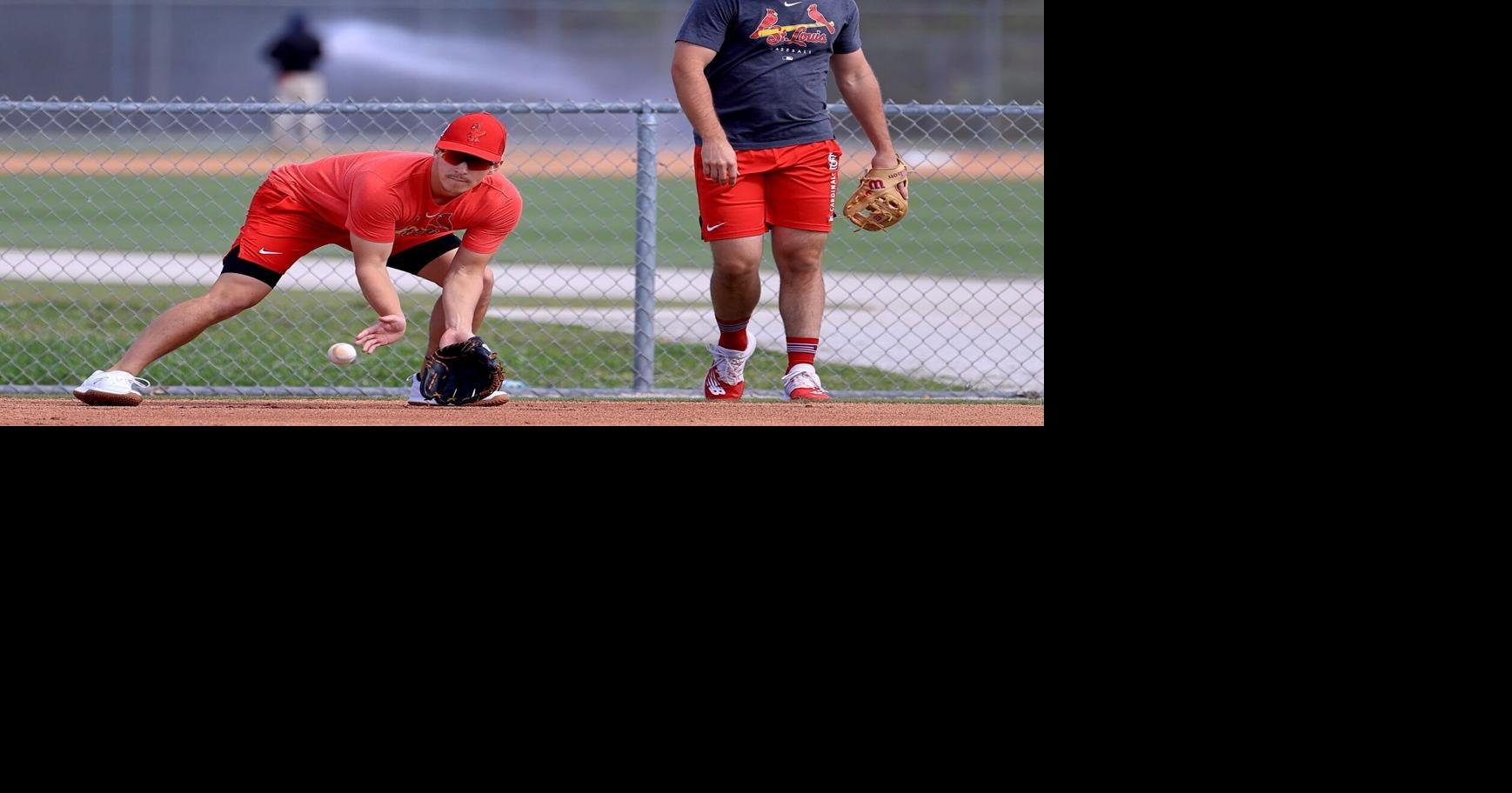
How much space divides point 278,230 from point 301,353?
2712 millimetres

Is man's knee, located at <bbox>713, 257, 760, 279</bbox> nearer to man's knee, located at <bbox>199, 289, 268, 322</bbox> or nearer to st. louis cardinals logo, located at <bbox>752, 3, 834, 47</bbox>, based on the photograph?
st. louis cardinals logo, located at <bbox>752, 3, 834, 47</bbox>

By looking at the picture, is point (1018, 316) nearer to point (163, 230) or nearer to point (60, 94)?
point (163, 230)

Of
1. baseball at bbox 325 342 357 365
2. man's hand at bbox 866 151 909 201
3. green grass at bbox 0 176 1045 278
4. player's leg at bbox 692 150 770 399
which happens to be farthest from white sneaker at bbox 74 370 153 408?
green grass at bbox 0 176 1045 278

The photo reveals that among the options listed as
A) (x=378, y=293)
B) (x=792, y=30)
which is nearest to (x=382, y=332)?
(x=378, y=293)

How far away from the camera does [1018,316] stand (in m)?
9.98

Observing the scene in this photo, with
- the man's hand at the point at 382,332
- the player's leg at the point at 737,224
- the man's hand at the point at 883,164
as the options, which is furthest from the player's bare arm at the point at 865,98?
the man's hand at the point at 382,332

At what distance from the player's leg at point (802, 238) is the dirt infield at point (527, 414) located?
0.89ft

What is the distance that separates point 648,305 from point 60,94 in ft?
78.1

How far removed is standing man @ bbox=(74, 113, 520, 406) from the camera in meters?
5.20

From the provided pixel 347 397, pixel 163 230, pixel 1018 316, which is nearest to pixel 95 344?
pixel 347 397

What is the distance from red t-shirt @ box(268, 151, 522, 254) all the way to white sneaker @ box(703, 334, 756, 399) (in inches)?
41.8

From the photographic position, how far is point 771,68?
19.2 ft

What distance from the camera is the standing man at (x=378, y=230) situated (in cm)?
520

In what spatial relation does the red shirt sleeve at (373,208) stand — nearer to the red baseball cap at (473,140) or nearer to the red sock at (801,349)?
the red baseball cap at (473,140)
